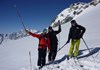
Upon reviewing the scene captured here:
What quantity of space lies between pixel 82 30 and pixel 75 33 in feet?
1.69

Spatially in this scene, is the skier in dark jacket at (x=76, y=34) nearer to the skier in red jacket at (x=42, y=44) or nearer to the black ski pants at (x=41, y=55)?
the skier in red jacket at (x=42, y=44)

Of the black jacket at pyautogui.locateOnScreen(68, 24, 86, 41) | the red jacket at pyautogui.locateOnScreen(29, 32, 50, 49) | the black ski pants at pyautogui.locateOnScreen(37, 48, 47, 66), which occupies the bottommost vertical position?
the black ski pants at pyautogui.locateOnScreen(37, 48, 47, 66)

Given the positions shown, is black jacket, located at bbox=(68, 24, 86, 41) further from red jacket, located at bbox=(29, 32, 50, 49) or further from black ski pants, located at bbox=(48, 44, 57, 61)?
red jacket, located at bbox=(29, 32, 50, 49)

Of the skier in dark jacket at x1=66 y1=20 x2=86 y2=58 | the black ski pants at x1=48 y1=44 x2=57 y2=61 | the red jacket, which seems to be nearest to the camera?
the skier in dark jacket at x1=66 y1=20 x2=86 y2=58

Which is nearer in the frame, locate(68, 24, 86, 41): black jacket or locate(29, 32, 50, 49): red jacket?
locate(68, 24, 86, 41): black jacket

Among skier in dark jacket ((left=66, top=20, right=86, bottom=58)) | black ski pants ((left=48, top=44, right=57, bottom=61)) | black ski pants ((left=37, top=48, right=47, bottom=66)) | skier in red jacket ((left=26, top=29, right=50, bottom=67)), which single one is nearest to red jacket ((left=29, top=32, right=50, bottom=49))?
skier in red jacket ((left=26, top=29, right=50, bottom=67))

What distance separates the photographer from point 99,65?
37.7ft

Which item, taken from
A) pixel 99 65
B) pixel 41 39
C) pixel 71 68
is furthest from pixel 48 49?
pixel 99 65

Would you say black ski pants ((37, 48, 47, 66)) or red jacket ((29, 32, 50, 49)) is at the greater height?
red jacket ((29, 32, 50, 49))

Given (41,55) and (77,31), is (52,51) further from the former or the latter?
(77,31)

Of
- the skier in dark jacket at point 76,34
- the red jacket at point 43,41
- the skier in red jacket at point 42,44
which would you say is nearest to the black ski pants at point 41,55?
the skier in red jacket at point 42,44

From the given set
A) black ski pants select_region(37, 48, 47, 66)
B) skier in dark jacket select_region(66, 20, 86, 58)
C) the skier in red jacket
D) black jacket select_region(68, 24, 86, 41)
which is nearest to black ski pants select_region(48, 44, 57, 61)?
the skier in red jacket

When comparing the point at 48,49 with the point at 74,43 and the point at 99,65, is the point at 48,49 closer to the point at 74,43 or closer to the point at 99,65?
the point at 74,43

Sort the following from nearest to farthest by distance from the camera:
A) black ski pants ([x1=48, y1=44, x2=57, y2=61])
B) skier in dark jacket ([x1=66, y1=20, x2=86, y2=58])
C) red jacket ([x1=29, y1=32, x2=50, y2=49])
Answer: skier in dark jacket ([x1=66, y1=20, x2=86, y2=58]), red jacket ([x1=29, y1=32, x2=50, y2=49]), black ski pants ([x1=48, y1=44, x2=57, y2=61])
